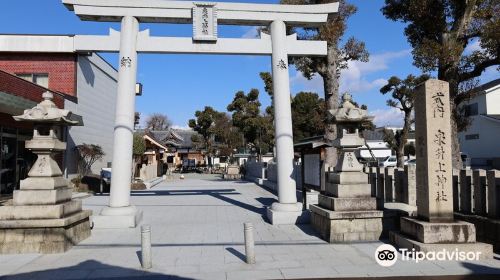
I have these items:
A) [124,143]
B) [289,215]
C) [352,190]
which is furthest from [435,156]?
[124,143]

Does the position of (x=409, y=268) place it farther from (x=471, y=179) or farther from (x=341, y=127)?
(x=341, y=127)

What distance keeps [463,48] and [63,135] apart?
59.0 feet

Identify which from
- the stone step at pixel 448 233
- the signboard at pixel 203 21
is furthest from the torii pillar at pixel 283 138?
the stone step at pixel 448 233

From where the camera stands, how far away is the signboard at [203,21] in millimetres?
11578

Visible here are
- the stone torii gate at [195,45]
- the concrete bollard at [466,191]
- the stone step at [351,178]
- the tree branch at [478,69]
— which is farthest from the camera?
the tree branch at [478,69]

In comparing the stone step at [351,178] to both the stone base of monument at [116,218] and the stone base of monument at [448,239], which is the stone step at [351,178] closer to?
the stone base of monument at [448,239]

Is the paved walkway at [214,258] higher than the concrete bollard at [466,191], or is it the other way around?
the concrete bollard at [466,191]

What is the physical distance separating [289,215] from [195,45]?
5.87 m

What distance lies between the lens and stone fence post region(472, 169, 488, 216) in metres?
8.05

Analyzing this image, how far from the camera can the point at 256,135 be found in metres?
41.2

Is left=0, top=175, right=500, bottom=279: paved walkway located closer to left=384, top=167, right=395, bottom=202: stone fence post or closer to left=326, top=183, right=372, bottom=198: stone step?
left=326, top=183, right=372, bottom=198: stone step

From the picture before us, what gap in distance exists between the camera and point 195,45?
1179 cm

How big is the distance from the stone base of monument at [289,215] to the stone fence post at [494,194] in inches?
187

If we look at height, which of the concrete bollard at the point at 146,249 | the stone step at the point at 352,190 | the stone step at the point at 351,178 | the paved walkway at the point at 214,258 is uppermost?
the stone step at the point at 351,178
